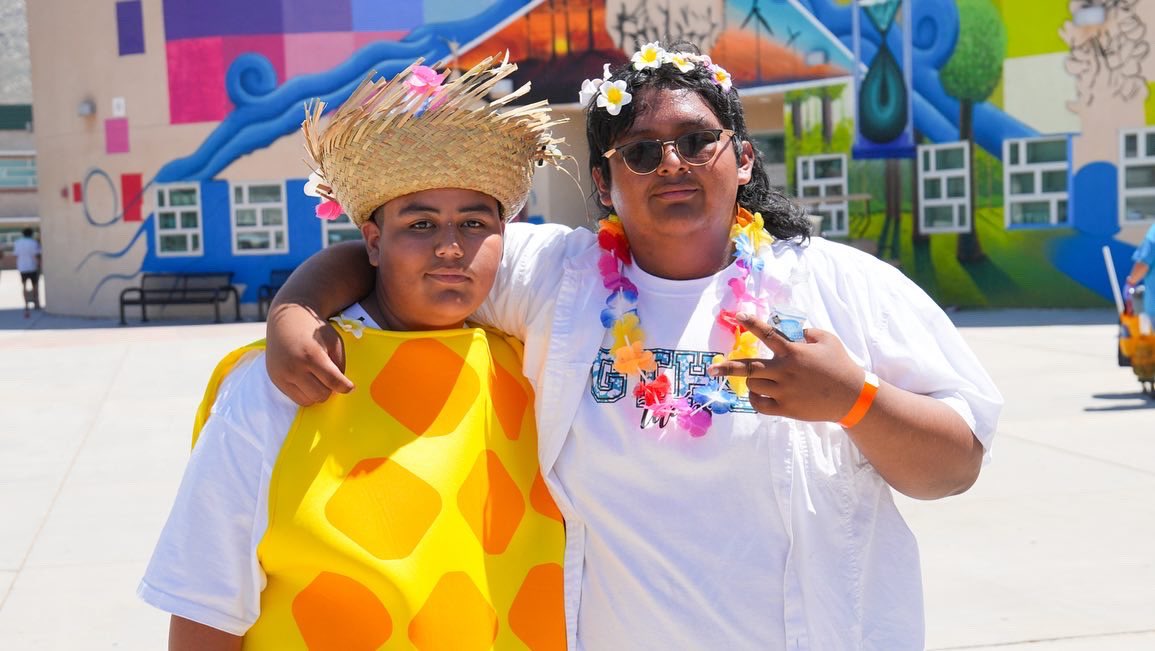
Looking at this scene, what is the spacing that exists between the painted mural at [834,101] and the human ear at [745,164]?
15.3 m

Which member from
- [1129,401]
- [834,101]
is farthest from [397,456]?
[834,101]

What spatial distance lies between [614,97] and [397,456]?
0.78 meters

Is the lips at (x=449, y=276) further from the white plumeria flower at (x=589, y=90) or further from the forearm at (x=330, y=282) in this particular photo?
the white plumeria flower at (x=589, y=90)

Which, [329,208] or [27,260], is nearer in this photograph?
[329,208]

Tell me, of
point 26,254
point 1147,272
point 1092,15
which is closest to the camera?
point 1147,272

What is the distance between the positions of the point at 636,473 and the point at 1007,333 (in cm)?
1297

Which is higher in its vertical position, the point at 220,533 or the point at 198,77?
the point at 198,77

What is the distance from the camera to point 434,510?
204 cm

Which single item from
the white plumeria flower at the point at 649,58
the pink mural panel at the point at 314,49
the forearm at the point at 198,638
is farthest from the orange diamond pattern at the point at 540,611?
the pink mural panel at the point at 314,49

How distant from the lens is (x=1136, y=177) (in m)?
17.1

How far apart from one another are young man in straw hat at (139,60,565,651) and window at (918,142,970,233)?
54.6 ft

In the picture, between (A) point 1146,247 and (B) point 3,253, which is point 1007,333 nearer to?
(A) point 1146,247

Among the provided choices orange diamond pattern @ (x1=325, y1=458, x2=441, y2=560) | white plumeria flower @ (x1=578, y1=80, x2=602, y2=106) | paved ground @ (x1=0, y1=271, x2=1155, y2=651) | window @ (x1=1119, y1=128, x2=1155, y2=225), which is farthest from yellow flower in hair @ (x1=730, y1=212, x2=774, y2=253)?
window @ (x1=1119, y1=128, x2=1155, y2=225)

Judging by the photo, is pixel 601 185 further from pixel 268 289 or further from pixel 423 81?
pixel 268 289
